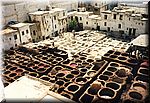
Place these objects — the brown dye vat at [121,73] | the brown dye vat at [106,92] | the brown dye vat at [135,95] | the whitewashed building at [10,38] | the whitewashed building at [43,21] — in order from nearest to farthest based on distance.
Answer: the brown dye vat at [135,95]
the brown dye vat at [106,92]
the brown dye vat at [121,73]
the whitewashed building at [10,38]
the whitewashed building at [43,21]

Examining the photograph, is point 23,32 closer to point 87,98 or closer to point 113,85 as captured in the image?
point 113,85

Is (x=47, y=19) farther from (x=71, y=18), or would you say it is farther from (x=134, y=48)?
(x=134, y=48)

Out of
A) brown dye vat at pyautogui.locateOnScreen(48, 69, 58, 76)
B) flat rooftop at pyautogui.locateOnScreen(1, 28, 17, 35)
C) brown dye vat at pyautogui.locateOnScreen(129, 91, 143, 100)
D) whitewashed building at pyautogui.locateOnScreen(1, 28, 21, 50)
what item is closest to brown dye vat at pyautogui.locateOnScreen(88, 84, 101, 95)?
brown dye vat at pyautogui.locateOnScreen(129, 91, 143, 100)

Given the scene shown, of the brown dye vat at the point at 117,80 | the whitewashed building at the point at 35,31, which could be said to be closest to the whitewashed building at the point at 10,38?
the whitewashed building at the point at 35,31

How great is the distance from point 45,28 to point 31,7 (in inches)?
99.8

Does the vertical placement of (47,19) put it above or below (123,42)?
above

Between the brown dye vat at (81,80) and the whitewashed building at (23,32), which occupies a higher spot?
the whitewashed building at (23,32)

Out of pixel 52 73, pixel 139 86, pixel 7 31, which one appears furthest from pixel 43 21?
pixel 139 86

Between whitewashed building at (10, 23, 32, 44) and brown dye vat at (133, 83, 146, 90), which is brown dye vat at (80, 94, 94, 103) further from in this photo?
whitewashed building at (10, 23, 32, 44)

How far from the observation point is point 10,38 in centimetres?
1531

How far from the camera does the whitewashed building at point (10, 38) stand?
48.8 ft

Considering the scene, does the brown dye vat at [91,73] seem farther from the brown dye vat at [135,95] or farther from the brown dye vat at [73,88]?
the brown dye vat at [135,95]

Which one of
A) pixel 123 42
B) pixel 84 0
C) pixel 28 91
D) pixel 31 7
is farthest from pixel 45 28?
pixel 28 91

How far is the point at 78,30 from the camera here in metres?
21.5
